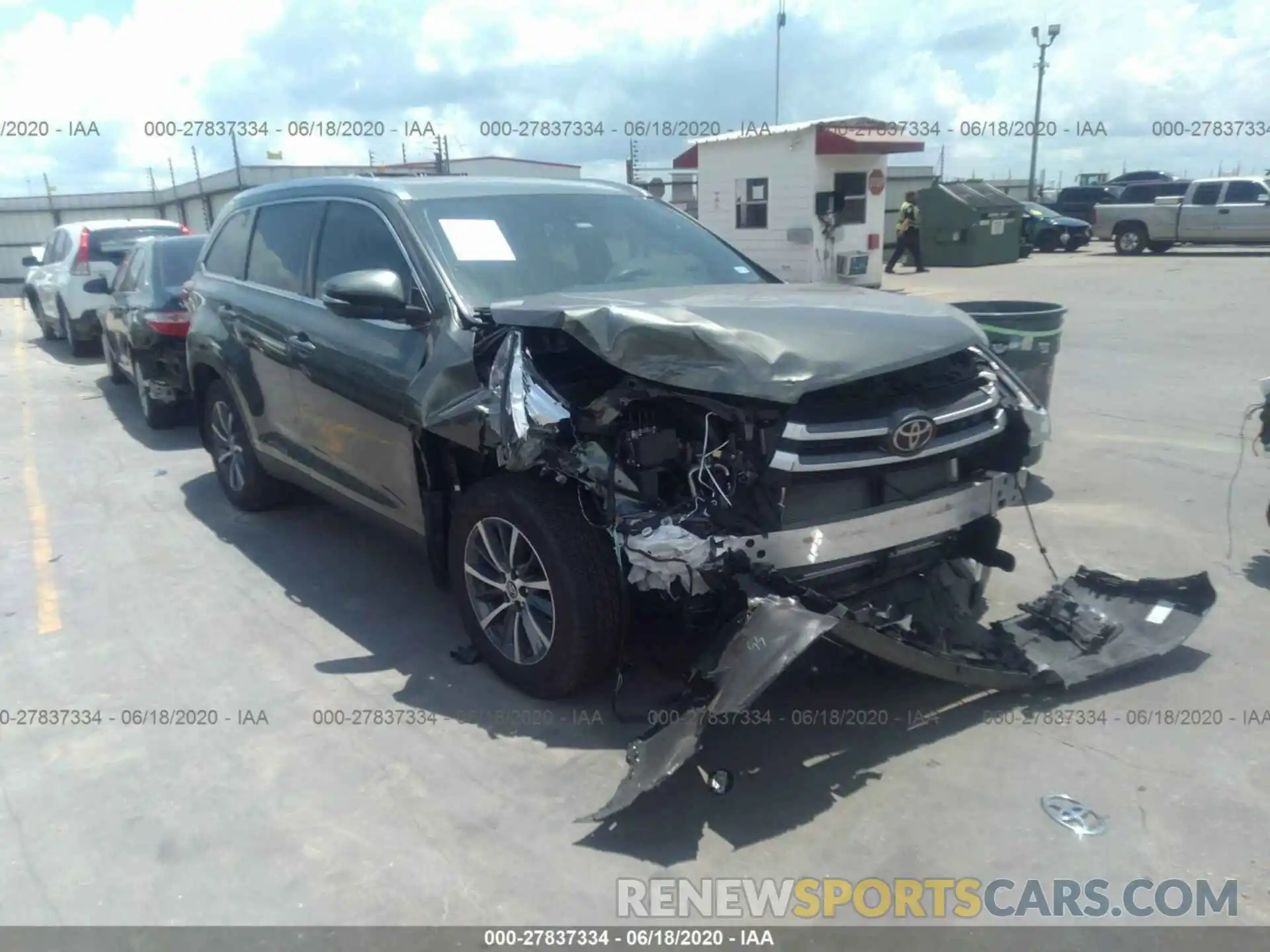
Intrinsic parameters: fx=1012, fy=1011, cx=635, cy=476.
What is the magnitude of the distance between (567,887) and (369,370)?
2432 millimetres

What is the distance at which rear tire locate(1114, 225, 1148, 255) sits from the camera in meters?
25.5

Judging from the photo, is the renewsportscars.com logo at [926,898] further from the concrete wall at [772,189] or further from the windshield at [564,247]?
the concrete wall at [772,189]

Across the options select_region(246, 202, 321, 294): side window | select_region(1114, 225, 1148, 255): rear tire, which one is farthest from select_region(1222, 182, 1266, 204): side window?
select_region(246, 202, 321, 294): side window

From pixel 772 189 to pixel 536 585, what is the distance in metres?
15.9

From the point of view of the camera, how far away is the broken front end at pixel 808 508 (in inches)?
129

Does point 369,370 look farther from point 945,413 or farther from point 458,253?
point 945,413

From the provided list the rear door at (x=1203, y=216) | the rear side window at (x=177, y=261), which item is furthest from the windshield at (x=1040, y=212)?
the rear side window at (x=177, y=261)

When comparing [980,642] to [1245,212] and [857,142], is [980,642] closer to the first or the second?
[857,142]

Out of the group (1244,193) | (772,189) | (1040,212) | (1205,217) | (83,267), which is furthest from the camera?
(1040,212)

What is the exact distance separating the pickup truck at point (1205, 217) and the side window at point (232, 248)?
24545mm

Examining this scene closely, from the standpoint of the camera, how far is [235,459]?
629 cm

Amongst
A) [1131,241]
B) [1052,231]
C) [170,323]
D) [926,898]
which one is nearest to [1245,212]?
[1131,241]

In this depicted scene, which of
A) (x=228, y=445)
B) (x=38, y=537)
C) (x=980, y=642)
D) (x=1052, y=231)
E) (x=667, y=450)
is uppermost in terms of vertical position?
(x=667, y=450)

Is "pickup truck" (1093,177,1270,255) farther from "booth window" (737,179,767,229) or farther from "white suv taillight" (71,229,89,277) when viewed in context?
"white suv taillight" (71,229,89,277)
